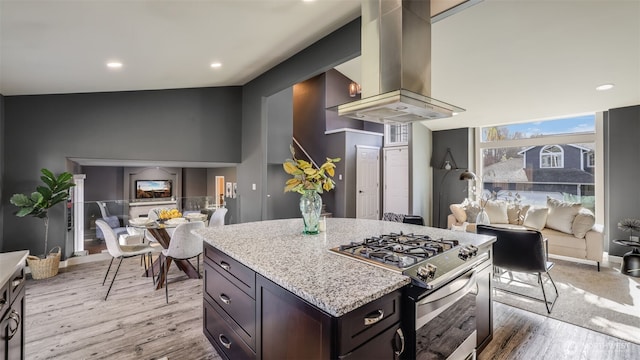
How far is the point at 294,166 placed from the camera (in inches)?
81.0

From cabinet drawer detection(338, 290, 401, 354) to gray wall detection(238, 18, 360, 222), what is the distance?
2812mm

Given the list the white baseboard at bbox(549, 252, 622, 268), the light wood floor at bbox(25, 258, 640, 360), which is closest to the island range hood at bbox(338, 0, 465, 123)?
the light wood floor at bbox(25, 258, 640, 360)

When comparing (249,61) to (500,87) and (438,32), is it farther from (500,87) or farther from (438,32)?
(500,87)

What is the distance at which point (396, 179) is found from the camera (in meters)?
7.23

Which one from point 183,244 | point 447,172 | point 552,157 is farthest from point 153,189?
point 552,157

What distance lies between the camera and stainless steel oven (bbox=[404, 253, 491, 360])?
1.23 metres

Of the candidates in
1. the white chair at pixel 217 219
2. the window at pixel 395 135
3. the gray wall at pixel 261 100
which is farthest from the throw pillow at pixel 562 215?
the white chair at pixel 217 219

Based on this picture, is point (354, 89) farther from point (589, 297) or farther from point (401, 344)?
point (401, 344)

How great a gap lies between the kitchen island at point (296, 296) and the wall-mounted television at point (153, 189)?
24.7ft

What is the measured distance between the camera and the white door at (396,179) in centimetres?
708

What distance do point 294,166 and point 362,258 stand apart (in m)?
0.87

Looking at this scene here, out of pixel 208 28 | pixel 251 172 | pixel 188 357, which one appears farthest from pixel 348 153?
pixel 188 357

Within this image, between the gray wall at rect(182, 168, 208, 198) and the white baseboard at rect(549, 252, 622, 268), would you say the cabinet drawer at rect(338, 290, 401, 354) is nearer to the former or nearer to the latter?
the white baseboard at rect(549, 252, 622, 268)

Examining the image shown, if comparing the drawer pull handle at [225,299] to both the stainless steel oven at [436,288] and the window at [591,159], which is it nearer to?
the stainless steel oven at [436,288]
